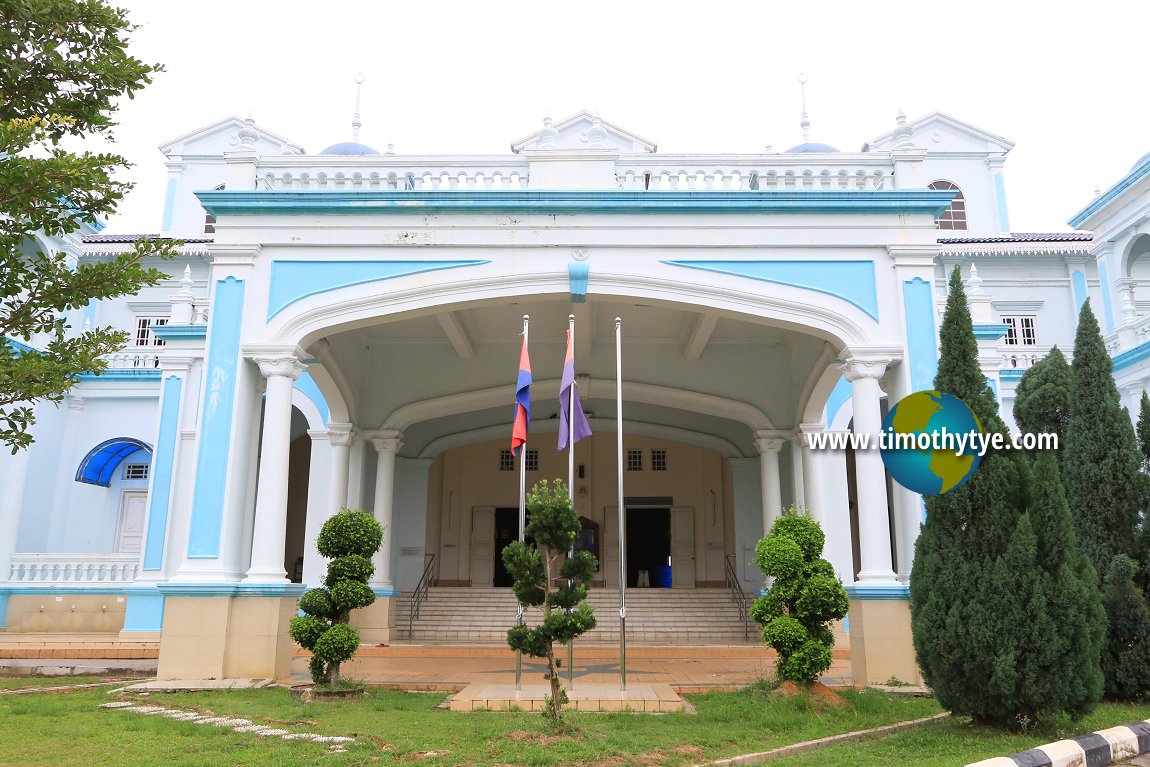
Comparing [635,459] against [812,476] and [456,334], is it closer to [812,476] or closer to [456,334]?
[812,476]

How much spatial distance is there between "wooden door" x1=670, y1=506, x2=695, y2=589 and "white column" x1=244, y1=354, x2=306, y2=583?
43.2ft

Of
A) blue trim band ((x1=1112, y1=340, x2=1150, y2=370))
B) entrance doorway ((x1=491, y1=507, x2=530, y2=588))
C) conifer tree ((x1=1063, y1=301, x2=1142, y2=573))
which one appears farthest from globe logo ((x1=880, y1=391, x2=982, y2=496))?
entrance doorway ((x1=491, y1=507, x2=530, y2=588))

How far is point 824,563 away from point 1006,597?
2.08m

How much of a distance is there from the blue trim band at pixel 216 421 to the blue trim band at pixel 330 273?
480 millimetres

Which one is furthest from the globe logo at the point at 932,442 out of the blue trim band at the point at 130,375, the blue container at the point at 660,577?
the blue trim band at the point at 130,375

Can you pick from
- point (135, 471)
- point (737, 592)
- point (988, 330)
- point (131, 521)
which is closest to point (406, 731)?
point (988, 330)

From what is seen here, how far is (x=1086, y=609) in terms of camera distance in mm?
6820

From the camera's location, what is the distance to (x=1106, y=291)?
19.5 m

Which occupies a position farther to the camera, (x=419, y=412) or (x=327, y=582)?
(x=419, y=412)

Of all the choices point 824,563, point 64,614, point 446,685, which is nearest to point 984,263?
point 824,563

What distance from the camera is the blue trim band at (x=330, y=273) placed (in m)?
11.1

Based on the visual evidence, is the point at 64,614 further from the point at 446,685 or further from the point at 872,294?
the point at 872,294

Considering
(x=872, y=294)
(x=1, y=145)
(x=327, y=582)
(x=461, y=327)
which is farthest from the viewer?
(x=461, y=327)

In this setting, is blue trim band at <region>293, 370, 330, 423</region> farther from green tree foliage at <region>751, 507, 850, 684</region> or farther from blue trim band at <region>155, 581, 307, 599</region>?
green tree foliage at <region>751, 507, 850, 684</region>
